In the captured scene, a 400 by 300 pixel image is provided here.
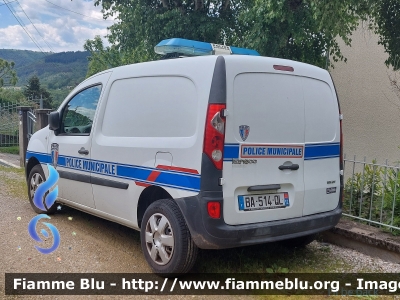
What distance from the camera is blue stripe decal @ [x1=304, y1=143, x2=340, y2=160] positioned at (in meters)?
3.85

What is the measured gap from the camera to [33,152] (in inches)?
228

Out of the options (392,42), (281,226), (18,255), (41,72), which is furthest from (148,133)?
(41,72)

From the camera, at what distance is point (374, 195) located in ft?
16.3

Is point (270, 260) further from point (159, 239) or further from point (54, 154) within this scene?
point (54, 154)

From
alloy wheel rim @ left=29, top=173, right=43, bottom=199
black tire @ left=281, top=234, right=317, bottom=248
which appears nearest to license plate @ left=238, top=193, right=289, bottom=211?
black tire @ left=281, top=234, right=317, bottom=248

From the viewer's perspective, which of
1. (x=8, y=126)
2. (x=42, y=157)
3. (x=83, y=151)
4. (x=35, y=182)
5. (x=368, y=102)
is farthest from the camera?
(x=8, y=126)

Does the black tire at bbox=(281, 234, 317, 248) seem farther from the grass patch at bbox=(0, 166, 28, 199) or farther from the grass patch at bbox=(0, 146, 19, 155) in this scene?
the grass patch at bbox=(0, 146, 19, 155)

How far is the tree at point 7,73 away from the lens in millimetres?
28453

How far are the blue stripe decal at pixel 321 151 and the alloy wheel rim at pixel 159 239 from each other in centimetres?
139

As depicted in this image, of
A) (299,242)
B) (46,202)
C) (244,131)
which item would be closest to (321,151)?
(244,131)

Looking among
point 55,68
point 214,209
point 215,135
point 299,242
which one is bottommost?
point 299,242

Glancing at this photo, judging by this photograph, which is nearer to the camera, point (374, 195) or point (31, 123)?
point (374, 195)

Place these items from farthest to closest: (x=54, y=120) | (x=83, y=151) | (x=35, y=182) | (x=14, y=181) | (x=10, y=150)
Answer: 1. (x=10, y=150)
2. (x=14, y=181)
3. (x=35, y=182)
4. (x=54, y=120)
5. (x=83, y=151)

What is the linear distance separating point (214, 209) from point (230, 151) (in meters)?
0.47
